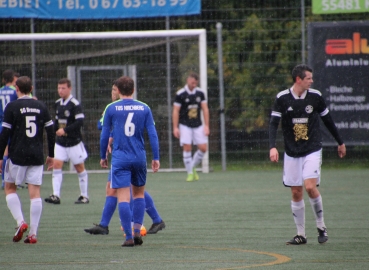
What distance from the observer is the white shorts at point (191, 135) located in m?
18.7

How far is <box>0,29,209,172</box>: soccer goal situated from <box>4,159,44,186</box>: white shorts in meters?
10.2

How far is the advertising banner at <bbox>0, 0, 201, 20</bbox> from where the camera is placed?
1995 centimetres

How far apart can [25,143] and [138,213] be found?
4.98ft

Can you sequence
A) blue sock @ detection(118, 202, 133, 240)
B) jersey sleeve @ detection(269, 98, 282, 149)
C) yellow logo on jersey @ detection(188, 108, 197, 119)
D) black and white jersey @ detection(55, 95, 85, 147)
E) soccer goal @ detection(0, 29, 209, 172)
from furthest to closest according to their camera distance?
soccer goal @ detection(0, 29, 209, 172) < yellow logo on jersey @ detection(188, 108, 197, 119) < black and white jersey @ detection(55, 95, 85, 147) < jersey sleeve @ detection(269, 98, 282, 149) < blue sock @ detection(118, 202, 133, 240)

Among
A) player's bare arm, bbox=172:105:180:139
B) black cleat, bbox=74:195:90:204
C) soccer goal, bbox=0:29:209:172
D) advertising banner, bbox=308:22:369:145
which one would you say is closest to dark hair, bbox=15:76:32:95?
black cleat, bbox=74:195:90:204

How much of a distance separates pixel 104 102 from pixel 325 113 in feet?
36.7

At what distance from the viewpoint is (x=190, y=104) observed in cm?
1859

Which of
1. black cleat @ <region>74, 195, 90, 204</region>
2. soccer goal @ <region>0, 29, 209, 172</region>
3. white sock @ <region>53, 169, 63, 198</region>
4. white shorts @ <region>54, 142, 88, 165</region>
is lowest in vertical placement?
black cleat @ <region>74, 195, 90, 204</region>

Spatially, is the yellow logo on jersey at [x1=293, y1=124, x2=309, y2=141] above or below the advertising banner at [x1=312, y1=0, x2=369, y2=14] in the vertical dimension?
below

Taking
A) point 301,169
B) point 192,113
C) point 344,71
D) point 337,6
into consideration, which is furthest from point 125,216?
point 344,71

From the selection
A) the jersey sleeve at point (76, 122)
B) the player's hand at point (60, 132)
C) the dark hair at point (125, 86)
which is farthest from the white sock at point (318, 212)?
the player's hand at point (60, 132)

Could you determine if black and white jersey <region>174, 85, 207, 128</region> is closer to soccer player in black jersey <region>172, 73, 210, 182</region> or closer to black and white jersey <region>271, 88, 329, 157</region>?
soccer player in black jersey <region>172, 73, 210, 182</region>

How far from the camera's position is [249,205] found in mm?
13641

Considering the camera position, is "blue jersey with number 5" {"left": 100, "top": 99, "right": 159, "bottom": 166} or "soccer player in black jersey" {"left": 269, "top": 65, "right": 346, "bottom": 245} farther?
"soccer player in black jersey" {"left": 269, "top": 65, "right": 346, "bottom": 245}
